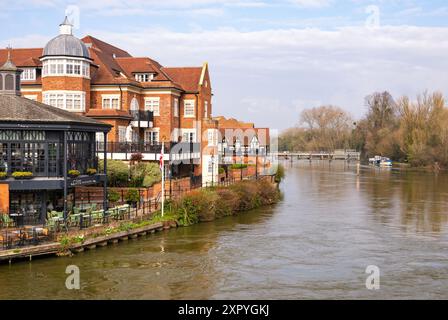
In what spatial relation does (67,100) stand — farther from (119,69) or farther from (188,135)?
(188,135)

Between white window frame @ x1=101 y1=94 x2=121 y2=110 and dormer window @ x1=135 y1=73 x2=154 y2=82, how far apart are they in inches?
164

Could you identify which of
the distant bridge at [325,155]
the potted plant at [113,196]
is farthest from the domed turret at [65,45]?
the distant bridge at [325,155]

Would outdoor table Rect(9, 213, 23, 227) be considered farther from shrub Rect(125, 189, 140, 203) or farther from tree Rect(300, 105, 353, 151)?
tree Rect(300, 105, 353, 151)

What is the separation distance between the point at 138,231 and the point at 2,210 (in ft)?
20.4

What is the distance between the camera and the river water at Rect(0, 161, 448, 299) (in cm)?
1944

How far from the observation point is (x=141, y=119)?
139ft

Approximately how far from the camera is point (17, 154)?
25.9 metres

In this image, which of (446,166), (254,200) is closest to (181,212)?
(254,200)

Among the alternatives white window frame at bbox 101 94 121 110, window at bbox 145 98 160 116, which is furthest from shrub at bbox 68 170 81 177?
window at bbox 145 98 160 116

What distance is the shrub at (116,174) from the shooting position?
114 ft

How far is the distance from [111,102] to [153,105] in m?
3.78

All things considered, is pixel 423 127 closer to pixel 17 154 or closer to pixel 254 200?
pixel 254 200

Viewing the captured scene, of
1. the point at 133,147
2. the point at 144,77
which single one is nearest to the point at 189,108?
the point at 144,77
